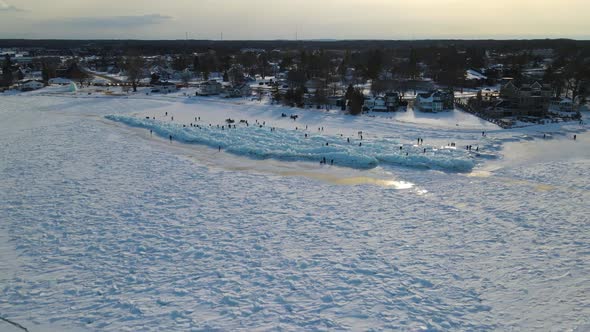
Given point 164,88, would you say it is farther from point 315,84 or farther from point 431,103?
point 431,103

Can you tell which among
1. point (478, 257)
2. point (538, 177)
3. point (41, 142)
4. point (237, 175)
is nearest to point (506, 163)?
point (538, 177)

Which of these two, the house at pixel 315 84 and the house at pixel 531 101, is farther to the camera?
the house at pixel 315 84

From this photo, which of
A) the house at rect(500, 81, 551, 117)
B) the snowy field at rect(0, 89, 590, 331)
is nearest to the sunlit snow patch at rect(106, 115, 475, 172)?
the snowy field at rect(0, 89, 590, 331)

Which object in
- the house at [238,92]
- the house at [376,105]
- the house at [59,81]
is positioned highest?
the house at [59,81]

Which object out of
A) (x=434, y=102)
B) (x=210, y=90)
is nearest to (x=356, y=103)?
(x=434, y=102)

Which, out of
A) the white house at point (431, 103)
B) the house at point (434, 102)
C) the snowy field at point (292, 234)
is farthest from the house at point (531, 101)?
the snowy field at point (292, 234)

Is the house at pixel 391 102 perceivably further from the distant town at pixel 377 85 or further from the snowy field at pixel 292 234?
A: the snowy field at pixel 292 234
